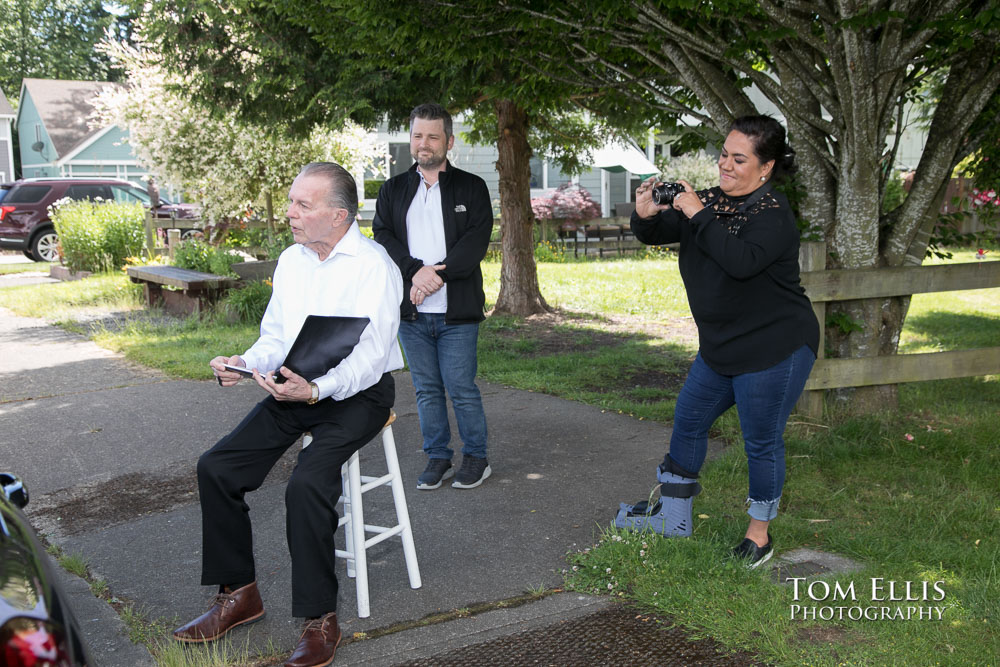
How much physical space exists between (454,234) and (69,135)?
42160 millimetres

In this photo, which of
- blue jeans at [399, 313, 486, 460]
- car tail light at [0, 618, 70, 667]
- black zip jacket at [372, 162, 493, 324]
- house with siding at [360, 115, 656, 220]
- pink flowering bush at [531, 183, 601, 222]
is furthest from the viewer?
house with siding at [360, 115, 656, 220]

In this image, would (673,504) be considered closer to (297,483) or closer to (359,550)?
(359,550)

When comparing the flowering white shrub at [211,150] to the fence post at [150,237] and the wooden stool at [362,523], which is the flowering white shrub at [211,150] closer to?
the fence post at [150,237]

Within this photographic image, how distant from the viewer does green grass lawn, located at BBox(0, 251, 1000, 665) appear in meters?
3.36

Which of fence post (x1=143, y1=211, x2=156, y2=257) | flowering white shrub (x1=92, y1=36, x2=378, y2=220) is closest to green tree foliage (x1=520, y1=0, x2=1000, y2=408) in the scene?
flowering white shrub (x1=92, y1=36, x2=378, y2=220)

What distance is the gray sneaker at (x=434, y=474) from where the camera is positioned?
509cm

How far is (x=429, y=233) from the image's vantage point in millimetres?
4988

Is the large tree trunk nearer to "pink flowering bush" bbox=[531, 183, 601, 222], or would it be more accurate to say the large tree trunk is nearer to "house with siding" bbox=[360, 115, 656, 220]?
"house with siding" bbox=[360, 115, 656, 220]

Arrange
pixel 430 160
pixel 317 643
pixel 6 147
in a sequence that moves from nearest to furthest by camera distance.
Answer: pixel 317 643 → pixel 430 160 → pixel 6 147

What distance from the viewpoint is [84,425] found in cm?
653

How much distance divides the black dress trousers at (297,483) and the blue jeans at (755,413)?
4.38 ft

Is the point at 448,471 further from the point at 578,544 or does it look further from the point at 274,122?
the point at 274,122

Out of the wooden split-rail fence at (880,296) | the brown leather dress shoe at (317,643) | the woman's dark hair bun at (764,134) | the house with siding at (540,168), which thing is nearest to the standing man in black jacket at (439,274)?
the woman's dark hair bun at (764,134)

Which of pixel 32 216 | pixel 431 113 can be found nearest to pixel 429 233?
pixel 431 113
